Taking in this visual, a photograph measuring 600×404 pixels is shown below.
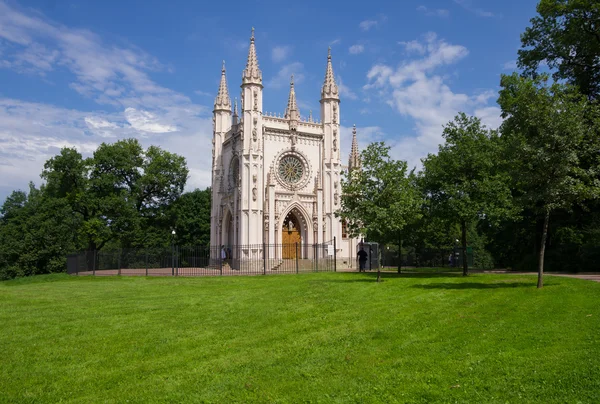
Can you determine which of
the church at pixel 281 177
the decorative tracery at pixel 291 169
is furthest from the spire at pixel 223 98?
the decorative tracery at pixel 291 169

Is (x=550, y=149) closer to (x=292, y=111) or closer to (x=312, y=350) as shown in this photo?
(x=312, y=350)

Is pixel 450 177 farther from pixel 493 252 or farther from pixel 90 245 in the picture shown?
pixel 90 245

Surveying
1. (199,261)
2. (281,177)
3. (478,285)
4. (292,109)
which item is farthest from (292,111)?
(478,285)

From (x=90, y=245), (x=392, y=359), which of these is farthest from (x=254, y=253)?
(x=392, y=359)

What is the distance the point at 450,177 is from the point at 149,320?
1605 cm

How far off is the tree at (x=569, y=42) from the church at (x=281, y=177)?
1818 cm

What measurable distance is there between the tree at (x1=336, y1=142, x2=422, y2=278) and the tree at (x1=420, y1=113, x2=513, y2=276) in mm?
2217

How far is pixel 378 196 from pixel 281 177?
23080mm

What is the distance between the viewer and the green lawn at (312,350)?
A: 7.15 m

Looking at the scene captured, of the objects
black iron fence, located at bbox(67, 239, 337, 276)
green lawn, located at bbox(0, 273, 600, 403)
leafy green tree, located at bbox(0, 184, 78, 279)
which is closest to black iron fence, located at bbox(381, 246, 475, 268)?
black iron fence, located at bbox(67, 239, 337, 276)

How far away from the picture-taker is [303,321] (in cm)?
1173

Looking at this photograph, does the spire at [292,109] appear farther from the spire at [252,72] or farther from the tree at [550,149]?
the tree at [550,149]

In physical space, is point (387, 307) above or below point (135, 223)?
below

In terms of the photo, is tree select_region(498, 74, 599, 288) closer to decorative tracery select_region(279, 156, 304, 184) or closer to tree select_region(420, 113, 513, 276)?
tree select_region(420, 113, 513, 276)
